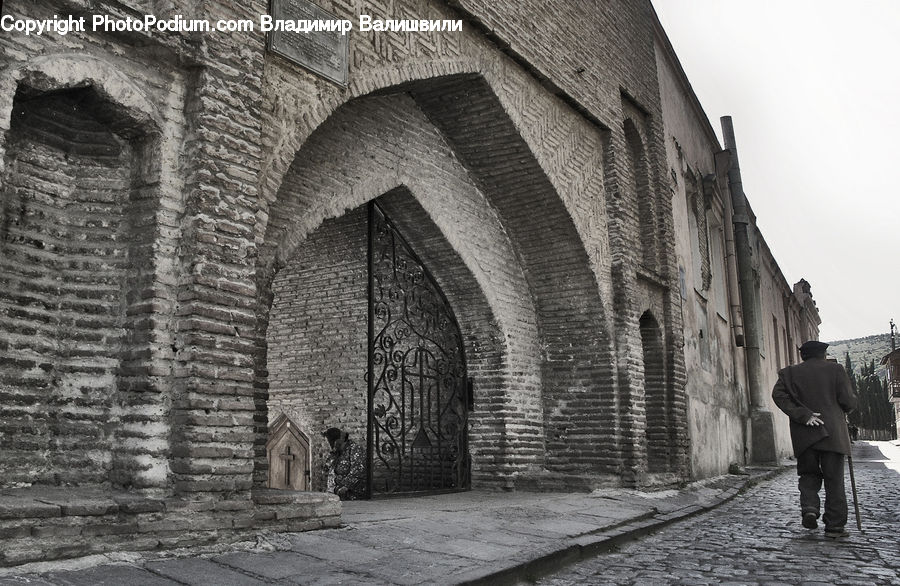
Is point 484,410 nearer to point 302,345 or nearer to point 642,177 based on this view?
point 302,345

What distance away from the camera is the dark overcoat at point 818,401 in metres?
5.54

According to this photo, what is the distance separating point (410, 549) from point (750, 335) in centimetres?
1280

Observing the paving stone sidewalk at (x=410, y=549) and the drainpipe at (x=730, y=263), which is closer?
the paving stone sidewalk at (x=410, y=549)

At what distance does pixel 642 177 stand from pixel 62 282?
7.60 metres

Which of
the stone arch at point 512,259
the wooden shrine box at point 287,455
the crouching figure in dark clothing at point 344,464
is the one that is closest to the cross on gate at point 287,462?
the wooden shrine box at point 287,455

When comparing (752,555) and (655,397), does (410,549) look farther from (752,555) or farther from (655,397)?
(655,397)

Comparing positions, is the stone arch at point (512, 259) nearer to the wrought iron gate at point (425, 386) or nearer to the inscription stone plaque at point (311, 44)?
the wrought iron gate at point (425, 386)

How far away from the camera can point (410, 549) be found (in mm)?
4207

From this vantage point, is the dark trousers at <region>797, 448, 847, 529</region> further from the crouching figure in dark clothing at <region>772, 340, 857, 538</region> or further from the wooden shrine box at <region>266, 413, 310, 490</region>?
the wooden shrine box at <region>266, 413, 310, 490</region>

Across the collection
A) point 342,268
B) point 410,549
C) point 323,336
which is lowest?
point 410,549

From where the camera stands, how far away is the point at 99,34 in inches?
154

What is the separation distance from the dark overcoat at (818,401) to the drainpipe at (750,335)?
9.80m

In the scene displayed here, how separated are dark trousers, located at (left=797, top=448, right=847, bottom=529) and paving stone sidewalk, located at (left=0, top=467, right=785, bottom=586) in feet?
3.75

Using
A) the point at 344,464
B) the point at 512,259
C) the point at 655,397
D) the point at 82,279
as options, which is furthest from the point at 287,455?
the point at 82,279
